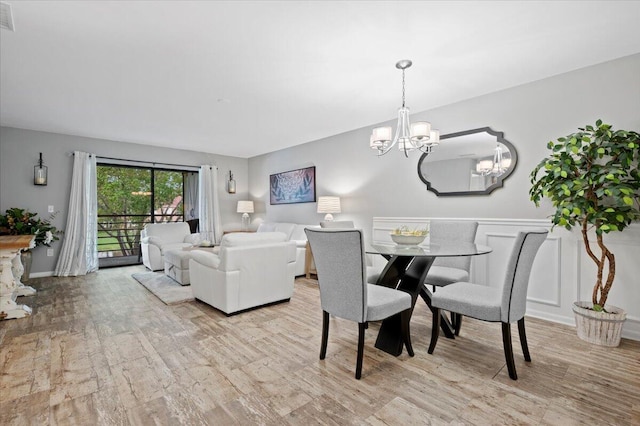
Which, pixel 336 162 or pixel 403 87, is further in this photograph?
pixel 336 162

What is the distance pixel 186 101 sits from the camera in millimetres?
3672

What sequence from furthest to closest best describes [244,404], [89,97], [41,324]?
[89,97]
[41,324]
[244,404]

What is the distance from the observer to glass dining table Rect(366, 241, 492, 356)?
2.31 metres

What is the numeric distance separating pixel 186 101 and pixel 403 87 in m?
2.51

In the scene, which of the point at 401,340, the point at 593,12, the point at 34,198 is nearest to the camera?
the point at 593,12

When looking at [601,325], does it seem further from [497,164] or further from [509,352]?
[497,164]

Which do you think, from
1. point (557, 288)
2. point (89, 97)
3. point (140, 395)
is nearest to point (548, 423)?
point (557, 288)

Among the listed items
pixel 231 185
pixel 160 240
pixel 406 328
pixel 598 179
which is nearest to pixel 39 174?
pixel 160 240

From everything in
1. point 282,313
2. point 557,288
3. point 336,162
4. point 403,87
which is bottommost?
point 282,313

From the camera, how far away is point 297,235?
5.61 meters

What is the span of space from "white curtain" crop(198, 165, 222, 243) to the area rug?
166cm

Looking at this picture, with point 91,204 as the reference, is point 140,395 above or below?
below

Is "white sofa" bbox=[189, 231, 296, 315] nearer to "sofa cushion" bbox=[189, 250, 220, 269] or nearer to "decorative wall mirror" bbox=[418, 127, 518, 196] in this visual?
"sofa cushion" bbox=[189, 250, 220, 269]

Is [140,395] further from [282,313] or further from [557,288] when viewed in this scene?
[557,288]
